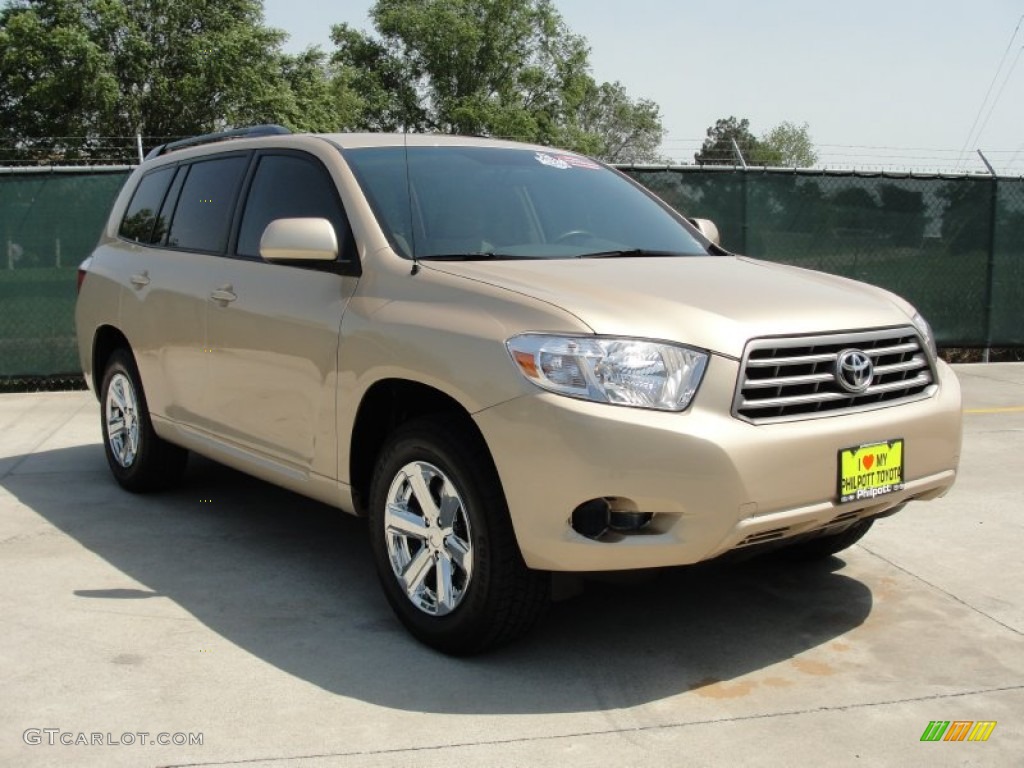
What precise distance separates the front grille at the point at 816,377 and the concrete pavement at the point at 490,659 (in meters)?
0.71

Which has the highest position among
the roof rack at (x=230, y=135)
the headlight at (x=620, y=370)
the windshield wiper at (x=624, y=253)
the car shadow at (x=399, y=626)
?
the roof rack at (x=230, y=135)

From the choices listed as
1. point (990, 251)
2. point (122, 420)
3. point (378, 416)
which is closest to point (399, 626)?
point (378, 416)

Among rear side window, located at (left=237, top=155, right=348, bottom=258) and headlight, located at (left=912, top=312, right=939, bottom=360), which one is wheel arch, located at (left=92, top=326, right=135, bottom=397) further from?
headlight, located at (left=912, top=312, right=939, bottom=360)

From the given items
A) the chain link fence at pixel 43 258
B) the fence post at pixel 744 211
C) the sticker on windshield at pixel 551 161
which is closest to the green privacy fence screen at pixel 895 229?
the fence post at pixel 744 211

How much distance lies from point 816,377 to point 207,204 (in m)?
3.23

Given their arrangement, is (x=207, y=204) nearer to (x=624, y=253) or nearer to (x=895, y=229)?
(x=624, y=253)

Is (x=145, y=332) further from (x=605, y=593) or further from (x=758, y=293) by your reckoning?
(x=758, y=293)

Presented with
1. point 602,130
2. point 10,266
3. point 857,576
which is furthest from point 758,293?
point 602,130

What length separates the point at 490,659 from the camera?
4.06 metres

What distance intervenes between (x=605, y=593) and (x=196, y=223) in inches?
107

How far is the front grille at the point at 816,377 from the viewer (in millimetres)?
3703

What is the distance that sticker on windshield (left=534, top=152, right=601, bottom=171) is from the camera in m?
5.34

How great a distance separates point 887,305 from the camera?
4301 millimetres

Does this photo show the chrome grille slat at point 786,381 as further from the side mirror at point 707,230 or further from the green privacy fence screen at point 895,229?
the green privacy fence screen at point 895,229
